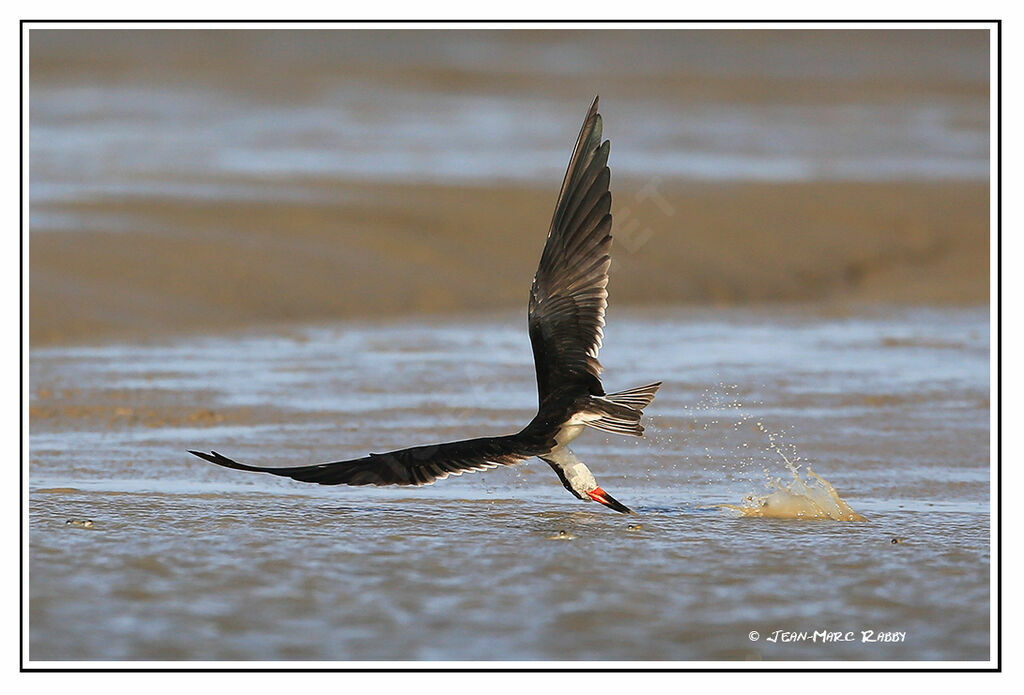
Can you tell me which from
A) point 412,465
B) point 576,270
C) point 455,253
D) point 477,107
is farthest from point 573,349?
point 477,107

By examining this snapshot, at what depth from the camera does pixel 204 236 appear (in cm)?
1166

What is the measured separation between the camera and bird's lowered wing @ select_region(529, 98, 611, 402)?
17.4ft

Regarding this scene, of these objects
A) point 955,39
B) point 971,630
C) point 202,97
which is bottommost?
point 971,630

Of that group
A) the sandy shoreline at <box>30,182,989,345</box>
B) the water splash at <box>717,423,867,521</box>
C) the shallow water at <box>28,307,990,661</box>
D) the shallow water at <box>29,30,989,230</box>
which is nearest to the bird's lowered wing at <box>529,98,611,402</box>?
the shallow water at <box>28,307,990,661</box>

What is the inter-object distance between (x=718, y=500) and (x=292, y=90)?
1400cm

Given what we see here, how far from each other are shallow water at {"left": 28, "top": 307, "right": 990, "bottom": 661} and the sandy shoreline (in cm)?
93

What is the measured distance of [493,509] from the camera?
18.3 feet

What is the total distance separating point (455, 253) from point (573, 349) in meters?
6.65

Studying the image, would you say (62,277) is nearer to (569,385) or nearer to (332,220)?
(332,220)

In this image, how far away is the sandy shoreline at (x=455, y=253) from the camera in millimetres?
10391

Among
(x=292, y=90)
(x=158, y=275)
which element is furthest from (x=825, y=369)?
(x=292, y=90)

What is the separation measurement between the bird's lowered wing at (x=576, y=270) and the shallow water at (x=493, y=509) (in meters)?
0.69

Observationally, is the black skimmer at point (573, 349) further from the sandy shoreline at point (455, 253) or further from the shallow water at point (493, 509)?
the sandy shoreline at point (455, 253)
